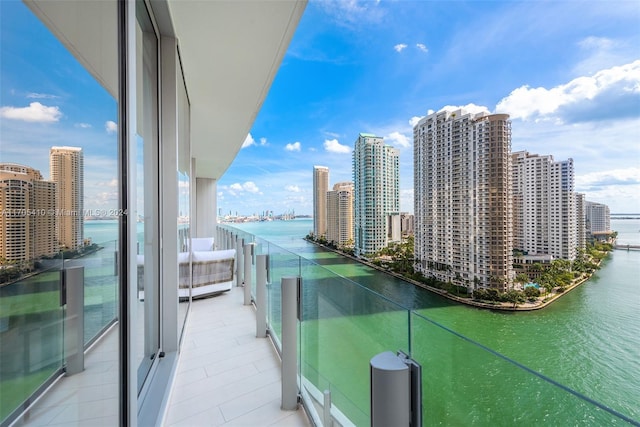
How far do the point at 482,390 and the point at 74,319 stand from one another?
106 centimetres

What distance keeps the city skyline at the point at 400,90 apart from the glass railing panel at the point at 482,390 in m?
1.04

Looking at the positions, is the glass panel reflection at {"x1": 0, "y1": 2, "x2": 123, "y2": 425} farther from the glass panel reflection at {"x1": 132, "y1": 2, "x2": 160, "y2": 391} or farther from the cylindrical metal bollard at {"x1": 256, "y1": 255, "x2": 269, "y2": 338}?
the cylindrical metal bollard at {"x1": 256, "y1": 255, "x2": 269, "y2": 338}

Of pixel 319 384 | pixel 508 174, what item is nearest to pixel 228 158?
pixel 319 384

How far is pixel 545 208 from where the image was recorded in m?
A: 11.7

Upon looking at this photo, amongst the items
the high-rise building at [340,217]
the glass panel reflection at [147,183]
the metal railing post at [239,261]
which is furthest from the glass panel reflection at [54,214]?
the high-rise building at [340,217]

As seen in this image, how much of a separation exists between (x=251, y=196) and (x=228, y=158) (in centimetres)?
2527

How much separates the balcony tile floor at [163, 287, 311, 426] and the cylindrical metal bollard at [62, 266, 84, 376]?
1233 mm

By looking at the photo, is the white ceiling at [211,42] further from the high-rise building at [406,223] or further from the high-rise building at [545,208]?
the high-rise building at [406,223]

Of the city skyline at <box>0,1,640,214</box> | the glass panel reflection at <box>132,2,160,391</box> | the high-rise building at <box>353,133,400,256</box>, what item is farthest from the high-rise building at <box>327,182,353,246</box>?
the glass panel reflection at <box>132,2,160,391</box>

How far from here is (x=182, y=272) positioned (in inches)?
142

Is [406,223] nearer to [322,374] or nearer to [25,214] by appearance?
[322,374]

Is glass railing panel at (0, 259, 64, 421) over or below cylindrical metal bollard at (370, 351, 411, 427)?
over

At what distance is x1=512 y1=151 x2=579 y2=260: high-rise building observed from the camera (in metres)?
11.4

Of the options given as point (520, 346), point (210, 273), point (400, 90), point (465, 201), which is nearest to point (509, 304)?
point (520, 346)
